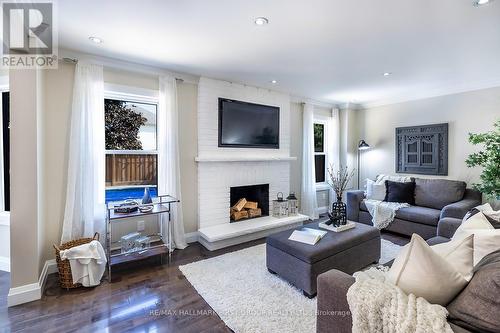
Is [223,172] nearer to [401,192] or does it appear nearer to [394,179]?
[401,192]

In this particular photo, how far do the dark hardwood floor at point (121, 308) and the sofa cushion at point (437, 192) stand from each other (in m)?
3.78

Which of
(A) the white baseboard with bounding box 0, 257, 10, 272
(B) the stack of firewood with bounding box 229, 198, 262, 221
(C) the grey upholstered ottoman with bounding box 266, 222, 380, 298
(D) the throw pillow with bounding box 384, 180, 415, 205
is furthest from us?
(D) the throw pillow with bounding box 384, 180, 415, 205

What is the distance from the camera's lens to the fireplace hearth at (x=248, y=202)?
3.96 metres

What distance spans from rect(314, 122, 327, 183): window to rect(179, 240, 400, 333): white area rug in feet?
8.11

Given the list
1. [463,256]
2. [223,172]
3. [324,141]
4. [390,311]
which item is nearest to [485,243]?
[463,256]

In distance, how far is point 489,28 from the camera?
85.4 inches

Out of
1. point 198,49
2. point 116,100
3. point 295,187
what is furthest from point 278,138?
point 116,100

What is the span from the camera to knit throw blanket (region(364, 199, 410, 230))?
3.82 meters

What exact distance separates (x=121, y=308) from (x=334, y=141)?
4.67 m

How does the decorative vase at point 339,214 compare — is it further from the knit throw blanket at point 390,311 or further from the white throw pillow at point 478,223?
the knit throw blanket at point 390,311

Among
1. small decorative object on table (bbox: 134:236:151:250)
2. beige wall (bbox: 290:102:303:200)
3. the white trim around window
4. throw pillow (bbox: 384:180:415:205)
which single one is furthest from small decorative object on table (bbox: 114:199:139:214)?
throw pillow (bbox: 384:180:415:205)

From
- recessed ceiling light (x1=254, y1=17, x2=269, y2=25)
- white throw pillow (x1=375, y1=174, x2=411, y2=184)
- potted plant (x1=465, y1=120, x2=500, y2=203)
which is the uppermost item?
recessed ceiling light (x1=254, y1=17, x2=269, y2=25)

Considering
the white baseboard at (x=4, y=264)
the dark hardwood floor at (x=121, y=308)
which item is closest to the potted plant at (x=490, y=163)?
the dark hardwood floor at (x=121, y=308)

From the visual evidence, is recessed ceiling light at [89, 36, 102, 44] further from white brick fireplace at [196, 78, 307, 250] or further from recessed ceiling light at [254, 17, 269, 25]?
recessed ceiling light at [254, 17, 269, 25]
